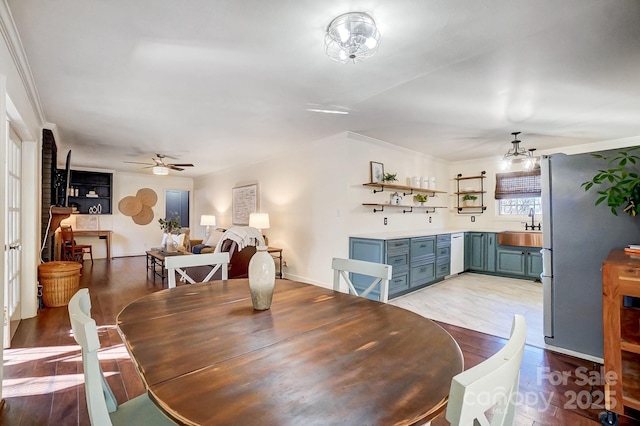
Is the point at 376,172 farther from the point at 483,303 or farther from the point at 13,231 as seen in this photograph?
the point at 13,231

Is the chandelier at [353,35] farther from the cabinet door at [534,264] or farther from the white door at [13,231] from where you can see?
the cabinet door at [534,264]

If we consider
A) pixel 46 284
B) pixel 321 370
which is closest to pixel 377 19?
pixel 321 370

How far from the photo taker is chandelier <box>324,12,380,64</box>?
1.75 m

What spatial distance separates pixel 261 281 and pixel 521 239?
16.8 ft

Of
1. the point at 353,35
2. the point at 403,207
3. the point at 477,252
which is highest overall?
the point at 353,35

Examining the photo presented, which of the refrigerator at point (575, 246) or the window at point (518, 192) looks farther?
the window at point (518, 192)

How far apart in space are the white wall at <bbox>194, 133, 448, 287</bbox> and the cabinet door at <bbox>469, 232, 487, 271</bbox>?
2.48ft

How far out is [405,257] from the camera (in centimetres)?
423

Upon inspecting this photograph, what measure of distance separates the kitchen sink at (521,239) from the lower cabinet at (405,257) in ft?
3.90

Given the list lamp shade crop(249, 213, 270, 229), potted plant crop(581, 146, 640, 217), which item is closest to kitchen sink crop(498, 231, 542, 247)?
potted plant crop(581, 146, 640, 217)

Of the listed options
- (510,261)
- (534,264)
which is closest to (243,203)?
(510,261)

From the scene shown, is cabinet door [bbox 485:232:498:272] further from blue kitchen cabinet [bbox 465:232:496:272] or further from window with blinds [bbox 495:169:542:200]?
window with blinds [bbox 495:169:542:200]

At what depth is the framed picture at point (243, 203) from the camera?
20.5 ft

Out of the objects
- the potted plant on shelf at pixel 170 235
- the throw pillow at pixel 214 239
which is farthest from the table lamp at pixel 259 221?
the potted plant on shelf at pixel 170 235
